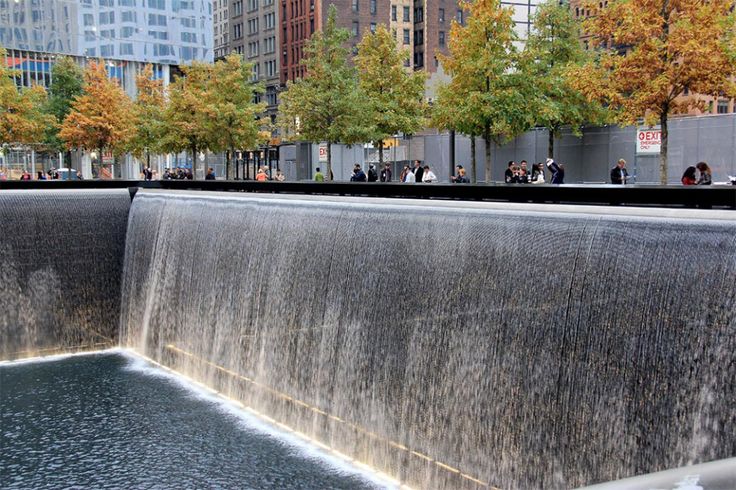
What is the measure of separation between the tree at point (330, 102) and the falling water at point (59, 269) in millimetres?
22836

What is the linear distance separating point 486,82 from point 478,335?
25.6 meters

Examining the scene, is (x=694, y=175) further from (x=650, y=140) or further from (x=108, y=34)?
(x=108, y=34)

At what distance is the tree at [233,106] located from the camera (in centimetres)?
4528

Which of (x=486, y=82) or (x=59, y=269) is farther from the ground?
(x=486, y=82)

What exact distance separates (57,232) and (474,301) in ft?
36.5

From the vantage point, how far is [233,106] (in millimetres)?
44594

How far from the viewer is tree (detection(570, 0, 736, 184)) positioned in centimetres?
2272

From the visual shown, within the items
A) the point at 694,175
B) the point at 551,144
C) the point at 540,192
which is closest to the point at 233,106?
the point at 551,144

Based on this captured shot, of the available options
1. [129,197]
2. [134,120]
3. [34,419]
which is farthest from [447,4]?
[34,419]

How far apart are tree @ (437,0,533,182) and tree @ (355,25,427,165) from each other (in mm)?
9692

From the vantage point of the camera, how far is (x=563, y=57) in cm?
4478

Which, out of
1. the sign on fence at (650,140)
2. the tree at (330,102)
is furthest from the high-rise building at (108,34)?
the sign on fence at (650,140)

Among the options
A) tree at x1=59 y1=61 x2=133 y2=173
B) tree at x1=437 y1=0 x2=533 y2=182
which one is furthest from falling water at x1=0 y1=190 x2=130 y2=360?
tree at x1=59 y1=61 x2=133 y2=173

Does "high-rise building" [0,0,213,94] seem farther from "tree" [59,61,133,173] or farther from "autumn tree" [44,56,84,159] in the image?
"tree" [59,61,133,173]
